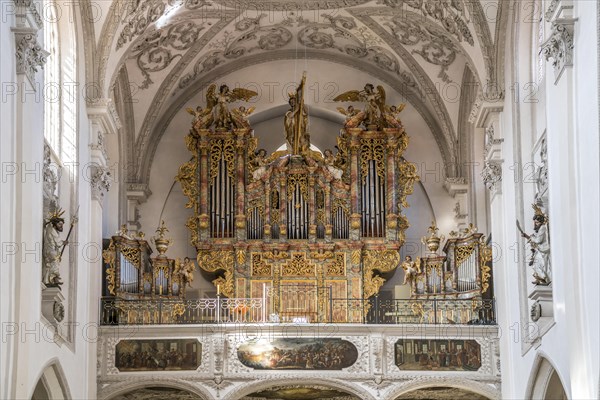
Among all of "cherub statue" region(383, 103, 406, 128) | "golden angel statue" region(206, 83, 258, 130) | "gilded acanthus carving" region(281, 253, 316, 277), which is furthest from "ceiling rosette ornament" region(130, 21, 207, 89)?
"gilded acanthus carving" region(281, 253, 316, 277)

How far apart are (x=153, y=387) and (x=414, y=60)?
10.1 meters

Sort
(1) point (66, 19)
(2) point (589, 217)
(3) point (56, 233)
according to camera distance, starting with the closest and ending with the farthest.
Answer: (2) point (589, 217) → (3) point (56, 233) → (1) point (66, 19)

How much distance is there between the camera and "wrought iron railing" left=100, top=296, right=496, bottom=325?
29062 millimetres

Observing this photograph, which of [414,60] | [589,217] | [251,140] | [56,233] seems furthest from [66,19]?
[589,217]

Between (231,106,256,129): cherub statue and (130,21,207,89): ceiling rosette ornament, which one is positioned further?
(231,106,256,129): cherub statue

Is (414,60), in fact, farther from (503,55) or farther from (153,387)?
(153,387)

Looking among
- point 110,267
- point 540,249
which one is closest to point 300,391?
point 110,267

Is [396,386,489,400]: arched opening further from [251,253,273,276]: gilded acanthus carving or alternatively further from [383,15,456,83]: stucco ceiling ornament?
[383,15,456,83]: stucco ceiling ornament

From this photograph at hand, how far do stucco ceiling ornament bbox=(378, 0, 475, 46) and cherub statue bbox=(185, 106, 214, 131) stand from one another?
201 inches

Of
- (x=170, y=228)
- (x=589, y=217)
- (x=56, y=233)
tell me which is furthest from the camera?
(x=170, y=228)

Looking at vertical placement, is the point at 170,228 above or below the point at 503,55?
below

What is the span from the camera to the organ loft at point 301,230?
30.1m

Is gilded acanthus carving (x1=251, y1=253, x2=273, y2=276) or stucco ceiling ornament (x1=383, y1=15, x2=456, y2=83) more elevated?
stucco ceiling ornament (x1=383, y1=15, x2=456, y2=83)

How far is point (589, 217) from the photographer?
64.6ft
